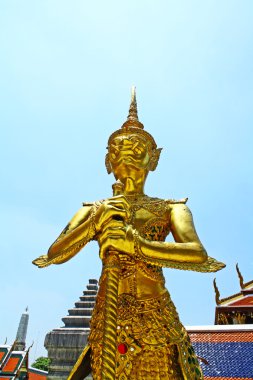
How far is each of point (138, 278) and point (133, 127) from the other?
5.86ft

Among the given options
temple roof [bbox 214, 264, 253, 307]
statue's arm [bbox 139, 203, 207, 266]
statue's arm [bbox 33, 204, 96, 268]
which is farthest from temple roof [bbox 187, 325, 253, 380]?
temple roof [bbox 214, 264, 253, 307]

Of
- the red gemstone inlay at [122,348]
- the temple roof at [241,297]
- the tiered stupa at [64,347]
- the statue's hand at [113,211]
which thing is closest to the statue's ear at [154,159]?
the statue's hand at [113,211]

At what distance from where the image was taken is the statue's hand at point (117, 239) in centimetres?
295

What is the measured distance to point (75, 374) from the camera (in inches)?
135

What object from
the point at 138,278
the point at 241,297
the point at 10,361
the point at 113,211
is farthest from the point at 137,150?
the point at 241,297

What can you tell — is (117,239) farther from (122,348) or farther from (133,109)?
(133,109)

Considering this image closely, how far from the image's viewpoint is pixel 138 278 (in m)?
3.39

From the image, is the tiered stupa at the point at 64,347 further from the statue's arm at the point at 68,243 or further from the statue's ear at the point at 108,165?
the statue's ear at the point at 108,165

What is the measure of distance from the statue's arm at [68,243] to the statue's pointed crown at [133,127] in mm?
964

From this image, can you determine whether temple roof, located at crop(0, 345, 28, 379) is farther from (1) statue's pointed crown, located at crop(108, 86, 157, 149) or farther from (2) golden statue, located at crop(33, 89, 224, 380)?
(1) statue's pointed crown, located at crop(108, 86, 157, 149)

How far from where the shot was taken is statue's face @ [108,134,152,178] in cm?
399

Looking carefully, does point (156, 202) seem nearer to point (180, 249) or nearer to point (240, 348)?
point (180, 249)

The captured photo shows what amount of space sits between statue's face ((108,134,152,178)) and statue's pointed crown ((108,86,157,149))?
0.10m

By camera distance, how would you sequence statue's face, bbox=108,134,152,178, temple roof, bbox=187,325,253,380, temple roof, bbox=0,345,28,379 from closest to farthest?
statue's face, bbox=108,134,152,178
temple roof, bbox=187,325,253,380
temple roof, bbox=0,345,28,379
